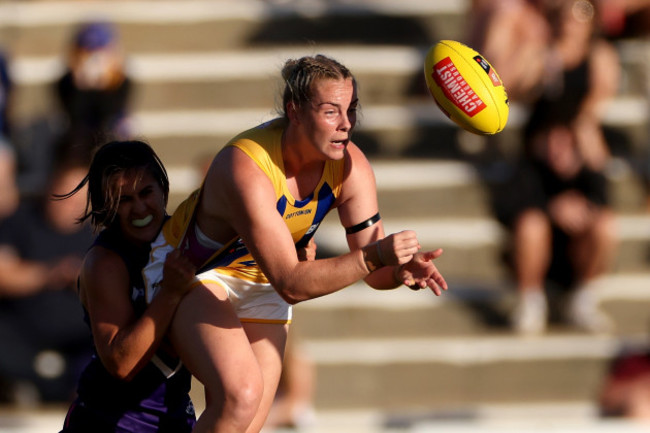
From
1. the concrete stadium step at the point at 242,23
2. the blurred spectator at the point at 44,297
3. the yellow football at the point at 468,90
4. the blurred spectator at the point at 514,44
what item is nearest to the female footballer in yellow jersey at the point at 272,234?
the yellow football at the point at 468,90

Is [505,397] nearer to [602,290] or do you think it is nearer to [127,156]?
[602,290]

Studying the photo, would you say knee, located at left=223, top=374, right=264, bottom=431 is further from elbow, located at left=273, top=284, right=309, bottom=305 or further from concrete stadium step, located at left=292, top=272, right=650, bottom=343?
concrete stadium step, located at left=292, top=272, right=650, bottom=343

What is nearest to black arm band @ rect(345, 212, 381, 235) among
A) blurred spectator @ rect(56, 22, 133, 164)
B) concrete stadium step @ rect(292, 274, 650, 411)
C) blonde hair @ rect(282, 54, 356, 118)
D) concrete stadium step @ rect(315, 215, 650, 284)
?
blonde hair @ rect(282, 54, 356, 118)

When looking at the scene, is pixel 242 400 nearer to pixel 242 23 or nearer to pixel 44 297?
pixel 44 297

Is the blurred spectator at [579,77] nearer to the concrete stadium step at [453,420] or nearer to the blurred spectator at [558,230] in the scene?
the blurred spectator at [558,230]

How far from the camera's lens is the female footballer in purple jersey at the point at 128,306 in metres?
3.66

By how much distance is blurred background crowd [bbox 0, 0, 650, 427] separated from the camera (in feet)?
21.2

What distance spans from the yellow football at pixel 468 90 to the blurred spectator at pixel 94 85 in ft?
13.0

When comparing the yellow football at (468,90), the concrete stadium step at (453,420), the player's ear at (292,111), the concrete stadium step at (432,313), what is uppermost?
the yellow football at (468,90)

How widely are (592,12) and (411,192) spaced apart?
5.77ft

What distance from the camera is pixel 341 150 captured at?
3.62 meters

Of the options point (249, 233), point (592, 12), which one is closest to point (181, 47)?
point (592, 12)

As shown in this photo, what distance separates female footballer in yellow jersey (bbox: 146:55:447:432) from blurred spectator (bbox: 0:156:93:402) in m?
2.51

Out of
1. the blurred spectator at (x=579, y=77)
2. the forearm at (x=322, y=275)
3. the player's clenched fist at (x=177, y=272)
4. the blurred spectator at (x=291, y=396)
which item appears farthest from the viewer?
the blurred spectator at (x=579, y=77)
